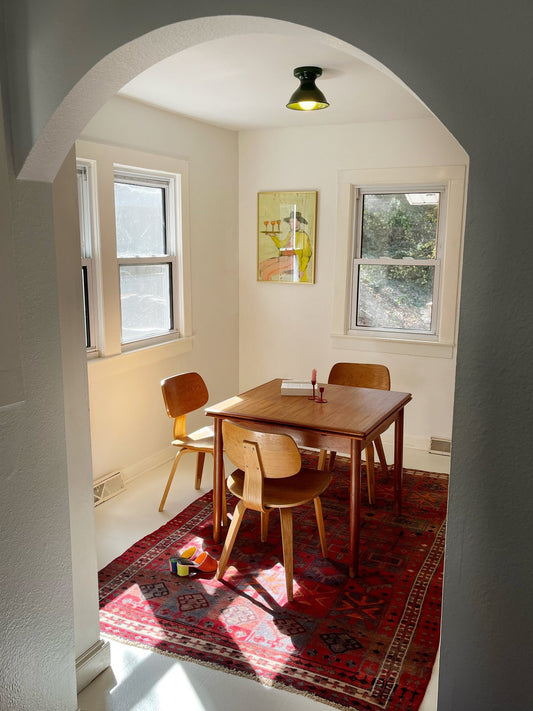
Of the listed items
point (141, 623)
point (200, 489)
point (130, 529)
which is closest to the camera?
point (141, 623)

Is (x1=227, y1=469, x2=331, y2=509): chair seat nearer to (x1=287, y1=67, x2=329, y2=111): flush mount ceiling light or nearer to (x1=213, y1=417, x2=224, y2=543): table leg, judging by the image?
(x1=213, y1=417, x2=224, y2=543): table leg

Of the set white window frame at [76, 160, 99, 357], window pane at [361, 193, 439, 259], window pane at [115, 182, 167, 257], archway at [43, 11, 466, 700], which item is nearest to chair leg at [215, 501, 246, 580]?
white window frame at [76, 160, 99, 357]

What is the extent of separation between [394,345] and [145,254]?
2152 millimetres

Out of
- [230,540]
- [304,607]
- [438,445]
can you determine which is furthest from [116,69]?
[438,445]

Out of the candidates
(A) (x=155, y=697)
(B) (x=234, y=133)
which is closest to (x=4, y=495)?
(A) (x=155, y=697)

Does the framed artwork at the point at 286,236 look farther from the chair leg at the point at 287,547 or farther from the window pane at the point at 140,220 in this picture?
the chair leg at the point at 287,547

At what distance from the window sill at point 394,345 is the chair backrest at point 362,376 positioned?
758mm

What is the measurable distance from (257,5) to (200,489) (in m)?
3.43

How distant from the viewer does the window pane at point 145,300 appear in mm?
4473

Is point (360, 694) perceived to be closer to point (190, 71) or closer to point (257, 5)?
point (257, 5)

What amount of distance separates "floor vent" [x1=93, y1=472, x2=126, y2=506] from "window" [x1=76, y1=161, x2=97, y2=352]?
2.93 feet

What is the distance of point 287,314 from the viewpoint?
554cm

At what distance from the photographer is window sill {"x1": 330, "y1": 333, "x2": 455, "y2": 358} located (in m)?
4.95

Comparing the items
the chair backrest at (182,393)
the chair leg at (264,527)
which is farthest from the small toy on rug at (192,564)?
the chair backrest at (182,393)
